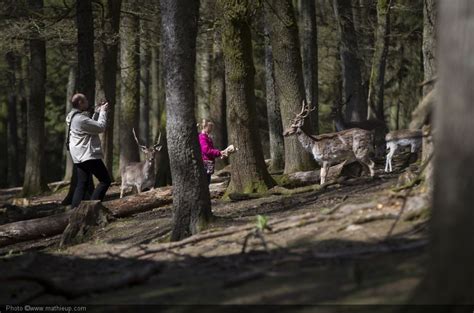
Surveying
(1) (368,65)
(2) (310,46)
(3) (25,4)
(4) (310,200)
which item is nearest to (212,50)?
(2) (310,46)

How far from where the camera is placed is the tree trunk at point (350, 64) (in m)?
26.5

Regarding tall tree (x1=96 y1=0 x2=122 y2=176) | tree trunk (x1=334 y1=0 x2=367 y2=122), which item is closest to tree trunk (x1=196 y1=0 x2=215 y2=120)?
tree trunk (x1=334 y1=0 x2=367 y2=122)

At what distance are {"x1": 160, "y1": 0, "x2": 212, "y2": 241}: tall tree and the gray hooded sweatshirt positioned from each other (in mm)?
3080

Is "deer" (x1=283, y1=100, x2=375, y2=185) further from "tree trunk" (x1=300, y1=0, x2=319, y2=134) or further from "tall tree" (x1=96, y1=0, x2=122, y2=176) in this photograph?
"tall tree" (x1=96, y1=0, x2=122, y2=176)

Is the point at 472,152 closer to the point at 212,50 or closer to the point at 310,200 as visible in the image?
the point at 310,200

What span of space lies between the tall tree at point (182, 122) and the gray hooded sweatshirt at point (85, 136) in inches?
121

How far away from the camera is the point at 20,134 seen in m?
51.6

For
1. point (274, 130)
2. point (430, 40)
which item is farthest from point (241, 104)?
point (274, 130)

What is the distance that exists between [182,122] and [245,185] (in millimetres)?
4585

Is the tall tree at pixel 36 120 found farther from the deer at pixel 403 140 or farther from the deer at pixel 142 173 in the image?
the deer at pixel 403 140

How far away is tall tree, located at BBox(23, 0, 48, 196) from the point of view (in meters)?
25.5

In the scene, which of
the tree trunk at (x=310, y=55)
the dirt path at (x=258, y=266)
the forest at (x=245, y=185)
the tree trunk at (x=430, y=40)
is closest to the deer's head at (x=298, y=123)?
the forest at (x=245, y=185)

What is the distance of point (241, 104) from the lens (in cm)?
1578

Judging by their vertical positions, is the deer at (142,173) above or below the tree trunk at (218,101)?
below
